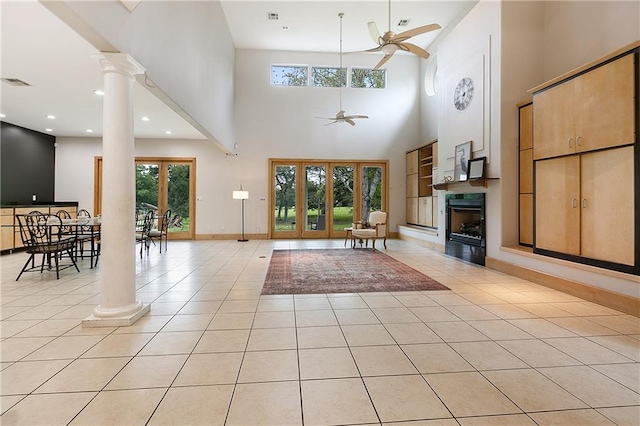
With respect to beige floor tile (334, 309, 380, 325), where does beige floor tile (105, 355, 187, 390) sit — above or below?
below

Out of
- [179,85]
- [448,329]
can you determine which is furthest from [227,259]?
[448,329]

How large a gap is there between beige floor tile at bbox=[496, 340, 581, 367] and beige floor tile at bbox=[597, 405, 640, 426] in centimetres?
45

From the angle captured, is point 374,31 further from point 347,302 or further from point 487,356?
point 487,356

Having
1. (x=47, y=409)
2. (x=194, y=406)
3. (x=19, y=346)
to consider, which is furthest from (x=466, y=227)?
(x=19, y=346)

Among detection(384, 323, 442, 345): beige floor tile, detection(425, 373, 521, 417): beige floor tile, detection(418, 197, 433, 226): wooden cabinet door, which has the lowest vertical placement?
detection(425, 373, 521, 417): beige floor tile

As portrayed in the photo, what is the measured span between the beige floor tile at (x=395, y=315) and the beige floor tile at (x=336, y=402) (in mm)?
1099

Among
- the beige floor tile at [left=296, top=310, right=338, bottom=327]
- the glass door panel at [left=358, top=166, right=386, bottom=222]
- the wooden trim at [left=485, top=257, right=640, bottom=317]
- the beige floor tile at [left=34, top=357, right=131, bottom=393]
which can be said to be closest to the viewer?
the beige floor tile at [left=34, top=357, right=131, bottom=393]

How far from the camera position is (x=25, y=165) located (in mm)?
7559

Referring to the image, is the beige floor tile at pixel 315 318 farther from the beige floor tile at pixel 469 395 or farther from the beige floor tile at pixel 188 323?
the beige floor tile at pixel 469 395

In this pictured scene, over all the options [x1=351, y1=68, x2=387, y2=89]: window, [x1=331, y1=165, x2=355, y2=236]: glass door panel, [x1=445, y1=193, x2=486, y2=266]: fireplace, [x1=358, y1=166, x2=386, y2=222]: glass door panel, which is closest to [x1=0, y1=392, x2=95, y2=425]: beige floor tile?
[x1=445, y1=193, x2=486, y2=266]: fireplace

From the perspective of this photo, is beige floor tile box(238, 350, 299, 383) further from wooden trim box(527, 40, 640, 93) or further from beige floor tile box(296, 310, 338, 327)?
wooden trim box(527, 40, 640, 93)

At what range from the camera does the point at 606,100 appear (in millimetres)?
3348

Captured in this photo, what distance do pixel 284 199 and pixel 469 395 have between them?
818 cm

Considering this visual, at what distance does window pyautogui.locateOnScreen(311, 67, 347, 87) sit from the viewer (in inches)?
380
